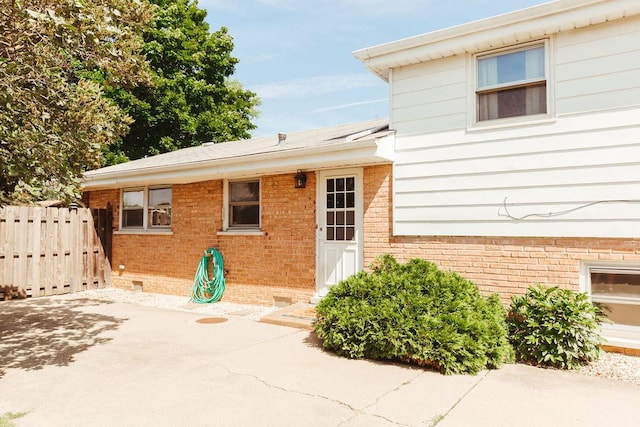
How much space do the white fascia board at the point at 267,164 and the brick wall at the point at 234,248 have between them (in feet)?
1.53

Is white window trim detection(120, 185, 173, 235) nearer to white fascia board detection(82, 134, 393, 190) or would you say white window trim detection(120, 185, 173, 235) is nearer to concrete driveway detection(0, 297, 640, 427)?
white fascia board detection(82, 134, 393, 190)

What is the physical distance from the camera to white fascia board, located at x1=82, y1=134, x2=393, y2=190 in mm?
6473

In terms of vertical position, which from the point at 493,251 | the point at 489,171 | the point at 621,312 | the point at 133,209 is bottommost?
the point at 621,312

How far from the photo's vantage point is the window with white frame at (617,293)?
5250 mm

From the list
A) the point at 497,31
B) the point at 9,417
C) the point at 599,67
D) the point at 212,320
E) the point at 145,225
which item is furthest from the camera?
the point at 145,225

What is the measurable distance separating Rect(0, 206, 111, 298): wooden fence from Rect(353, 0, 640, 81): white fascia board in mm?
8191

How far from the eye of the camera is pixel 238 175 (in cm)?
850

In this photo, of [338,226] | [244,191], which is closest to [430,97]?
[338,226]

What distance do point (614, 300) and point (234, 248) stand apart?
667cm

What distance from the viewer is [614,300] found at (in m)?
5.36

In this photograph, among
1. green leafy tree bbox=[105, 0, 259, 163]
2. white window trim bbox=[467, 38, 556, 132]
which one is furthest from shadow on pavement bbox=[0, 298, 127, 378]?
green leafy tree bbox=[105, 0, 259, 163]

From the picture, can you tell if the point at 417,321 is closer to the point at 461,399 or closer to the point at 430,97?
the point at 461,399

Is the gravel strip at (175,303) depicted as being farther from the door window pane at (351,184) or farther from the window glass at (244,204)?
the door window pane at (351,184)

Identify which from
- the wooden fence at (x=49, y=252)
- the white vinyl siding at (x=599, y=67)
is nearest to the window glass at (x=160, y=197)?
the wooden fence at (x=49, y=252)
